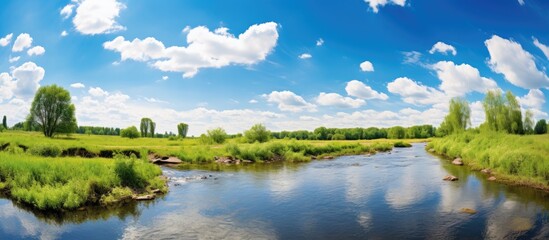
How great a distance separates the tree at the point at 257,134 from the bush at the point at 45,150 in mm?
42128

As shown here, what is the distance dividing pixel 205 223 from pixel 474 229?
1283cm

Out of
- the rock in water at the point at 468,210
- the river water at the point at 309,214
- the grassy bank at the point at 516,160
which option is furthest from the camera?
the grassy bank at the point at 516,160

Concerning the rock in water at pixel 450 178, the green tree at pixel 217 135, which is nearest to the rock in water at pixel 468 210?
the rock in water at pixel 450 178

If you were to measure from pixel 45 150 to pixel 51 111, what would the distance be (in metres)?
53.1

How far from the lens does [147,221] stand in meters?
18.5

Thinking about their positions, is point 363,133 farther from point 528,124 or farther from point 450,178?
point 450,178

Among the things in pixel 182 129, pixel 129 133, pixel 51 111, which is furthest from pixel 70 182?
pixel 182 129

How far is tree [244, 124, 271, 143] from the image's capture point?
77875mm

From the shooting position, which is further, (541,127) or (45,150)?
(541,127)

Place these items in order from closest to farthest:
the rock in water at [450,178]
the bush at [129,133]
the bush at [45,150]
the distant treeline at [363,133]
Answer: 1. the rock in water at [450,178]
2. the bush at [45,150]
3. the bush at [129,133]
4. the distant treeline at [363,133]

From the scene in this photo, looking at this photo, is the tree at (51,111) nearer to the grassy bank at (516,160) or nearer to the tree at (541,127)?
the grassy bank at (516,160)

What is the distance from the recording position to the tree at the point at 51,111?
8331 centimetres

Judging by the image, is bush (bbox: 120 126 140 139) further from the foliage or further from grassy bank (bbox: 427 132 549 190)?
grassy bank (bbox: 427 132 549 190)

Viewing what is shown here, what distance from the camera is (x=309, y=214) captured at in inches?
779
